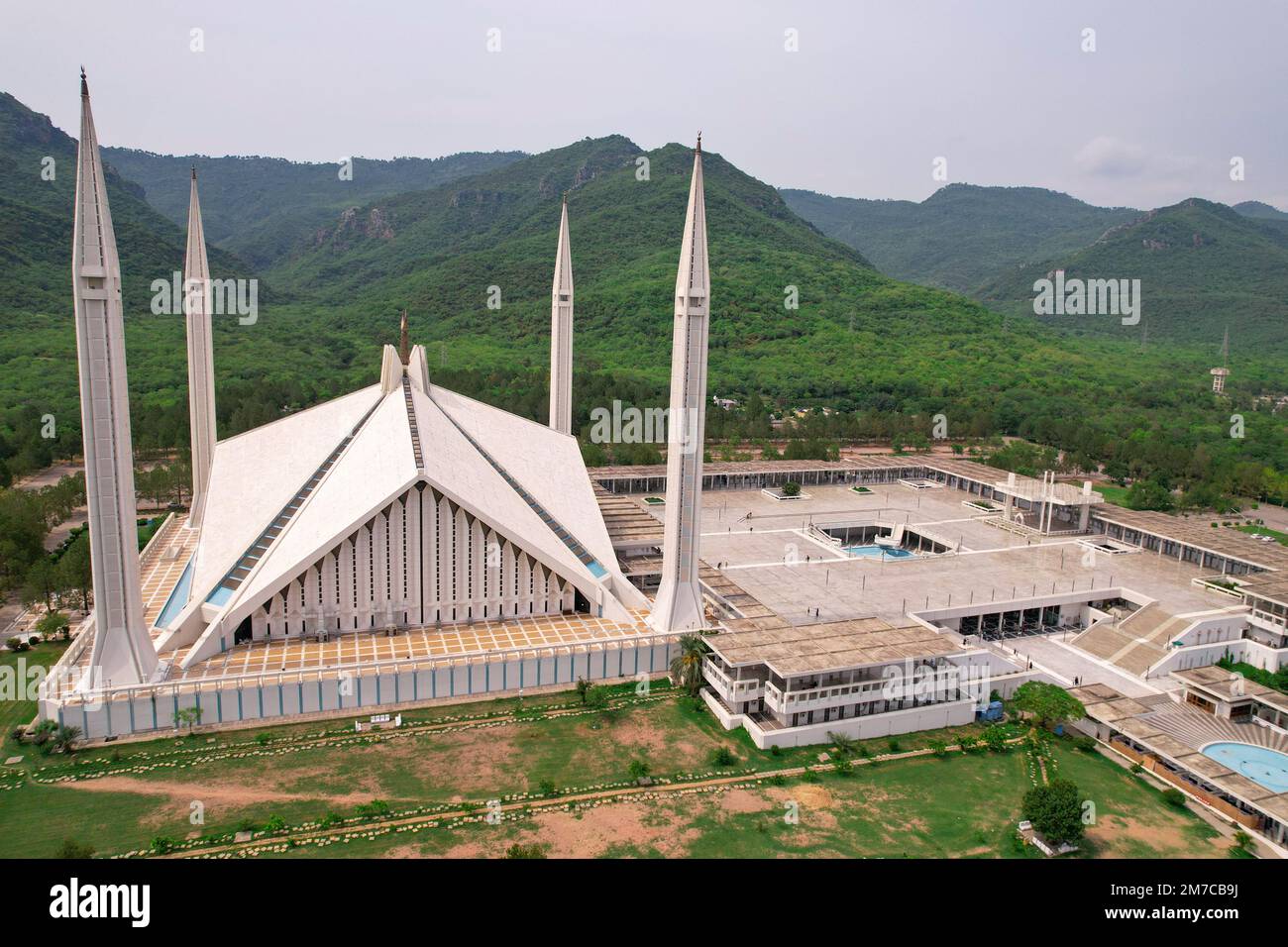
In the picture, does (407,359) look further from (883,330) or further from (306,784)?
(883,330)

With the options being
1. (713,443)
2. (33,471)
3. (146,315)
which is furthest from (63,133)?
(713,443)

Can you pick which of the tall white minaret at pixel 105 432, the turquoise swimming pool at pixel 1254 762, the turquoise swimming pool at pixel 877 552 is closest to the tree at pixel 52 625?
the tall white minaret at pixel 105 432

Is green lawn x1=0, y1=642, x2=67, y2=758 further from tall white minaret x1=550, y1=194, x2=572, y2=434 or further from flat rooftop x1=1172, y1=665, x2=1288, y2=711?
flat rooftop x1=1172, y1=665, x2=1288, y2=711

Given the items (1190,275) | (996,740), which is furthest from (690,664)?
(1190,275)

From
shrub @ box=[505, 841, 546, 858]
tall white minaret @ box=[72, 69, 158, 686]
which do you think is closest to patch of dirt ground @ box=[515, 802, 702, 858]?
shrub @ box=[505, 841, 546, 858]

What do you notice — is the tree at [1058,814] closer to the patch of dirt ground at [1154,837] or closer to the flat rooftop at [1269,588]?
the patch of dirt ground at [1154,837]

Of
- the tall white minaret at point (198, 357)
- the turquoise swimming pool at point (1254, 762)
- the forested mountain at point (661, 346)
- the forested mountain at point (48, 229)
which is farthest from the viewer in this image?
the forested mountain at point (48, 229)

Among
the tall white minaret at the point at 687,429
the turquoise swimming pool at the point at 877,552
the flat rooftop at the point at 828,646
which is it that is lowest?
the turquoise swimming pool at the point at 877,552
